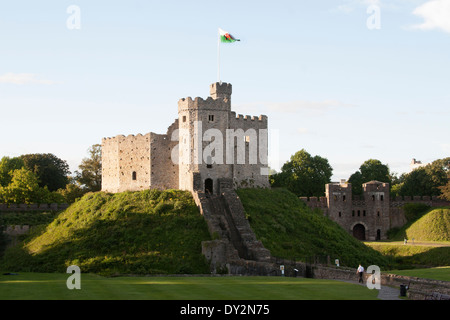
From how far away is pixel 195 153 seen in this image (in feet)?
203

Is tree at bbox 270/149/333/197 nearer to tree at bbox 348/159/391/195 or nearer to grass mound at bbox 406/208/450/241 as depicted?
tree at bbox 348/159/391/195

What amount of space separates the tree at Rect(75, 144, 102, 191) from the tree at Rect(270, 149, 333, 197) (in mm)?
29285

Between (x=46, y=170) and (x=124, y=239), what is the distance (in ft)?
164

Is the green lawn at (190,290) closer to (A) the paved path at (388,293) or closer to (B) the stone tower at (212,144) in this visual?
(A) the paved path at (388,293)

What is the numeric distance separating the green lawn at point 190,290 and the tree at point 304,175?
215ft

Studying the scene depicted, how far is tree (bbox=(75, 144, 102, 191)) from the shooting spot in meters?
89.5

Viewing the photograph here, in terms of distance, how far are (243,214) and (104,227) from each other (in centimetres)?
1293

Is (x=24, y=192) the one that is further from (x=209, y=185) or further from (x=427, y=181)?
(x=427, y=181)

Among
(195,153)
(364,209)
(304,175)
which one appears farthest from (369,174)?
(195,153)

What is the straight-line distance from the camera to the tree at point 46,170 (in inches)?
3861

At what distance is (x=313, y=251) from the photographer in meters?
56.8

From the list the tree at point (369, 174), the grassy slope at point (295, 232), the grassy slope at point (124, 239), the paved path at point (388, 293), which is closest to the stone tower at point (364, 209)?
the tree at point (369, 174)
